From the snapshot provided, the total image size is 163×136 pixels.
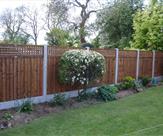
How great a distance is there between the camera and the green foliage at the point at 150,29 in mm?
17031

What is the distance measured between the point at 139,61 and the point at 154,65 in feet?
6.14

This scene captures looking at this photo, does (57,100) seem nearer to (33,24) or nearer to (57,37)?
(57,37)

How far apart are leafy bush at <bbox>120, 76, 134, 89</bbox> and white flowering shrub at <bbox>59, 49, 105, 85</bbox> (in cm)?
316

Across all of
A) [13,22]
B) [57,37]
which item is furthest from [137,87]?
[13,22]

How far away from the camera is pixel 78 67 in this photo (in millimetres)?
9445

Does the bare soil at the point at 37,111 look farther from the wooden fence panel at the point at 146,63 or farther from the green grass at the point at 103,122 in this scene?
the wooden fence panel at the point at 146,63

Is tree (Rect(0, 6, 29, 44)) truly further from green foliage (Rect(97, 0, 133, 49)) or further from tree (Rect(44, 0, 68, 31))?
green foliage (Rect(97, 0, 133, 49))

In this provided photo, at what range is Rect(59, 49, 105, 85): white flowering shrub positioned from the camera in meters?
9.39

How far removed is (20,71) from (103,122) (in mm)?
2644

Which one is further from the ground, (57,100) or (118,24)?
(118,24)

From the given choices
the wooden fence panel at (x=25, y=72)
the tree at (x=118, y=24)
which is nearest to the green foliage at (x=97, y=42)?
the tree at (x=118, y=24)

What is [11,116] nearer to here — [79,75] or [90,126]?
[90,126]

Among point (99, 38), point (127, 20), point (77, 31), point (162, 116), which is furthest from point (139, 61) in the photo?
point (77, 31)

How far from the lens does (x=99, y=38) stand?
2664 centimetres
